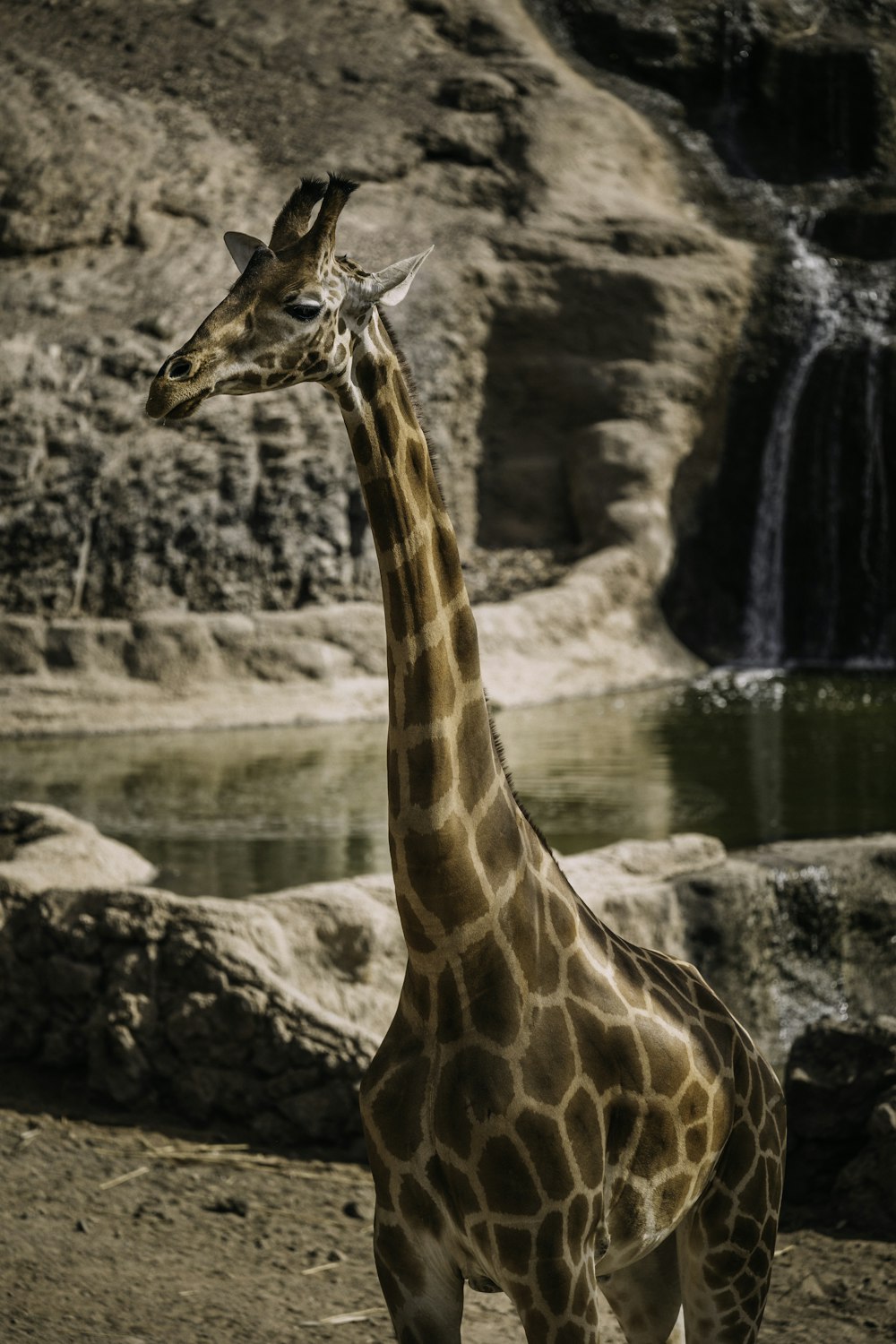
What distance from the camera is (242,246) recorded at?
2.30m

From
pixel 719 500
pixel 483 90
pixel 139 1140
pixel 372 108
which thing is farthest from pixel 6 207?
pixel 139 1140

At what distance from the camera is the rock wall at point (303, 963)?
14.2 feet

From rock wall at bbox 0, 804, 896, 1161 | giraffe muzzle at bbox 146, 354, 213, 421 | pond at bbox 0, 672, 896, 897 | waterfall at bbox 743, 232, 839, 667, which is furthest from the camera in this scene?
waterfall at bbox 743, 232, 839, 667

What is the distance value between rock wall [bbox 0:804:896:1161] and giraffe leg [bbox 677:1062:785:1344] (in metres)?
1.78

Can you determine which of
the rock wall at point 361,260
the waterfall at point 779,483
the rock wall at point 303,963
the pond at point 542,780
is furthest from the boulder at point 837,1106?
the waterfall at point 779,483

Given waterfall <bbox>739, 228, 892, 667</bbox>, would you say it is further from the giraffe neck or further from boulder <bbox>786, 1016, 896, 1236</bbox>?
the giraffe neck

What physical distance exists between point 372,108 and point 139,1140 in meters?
13.0

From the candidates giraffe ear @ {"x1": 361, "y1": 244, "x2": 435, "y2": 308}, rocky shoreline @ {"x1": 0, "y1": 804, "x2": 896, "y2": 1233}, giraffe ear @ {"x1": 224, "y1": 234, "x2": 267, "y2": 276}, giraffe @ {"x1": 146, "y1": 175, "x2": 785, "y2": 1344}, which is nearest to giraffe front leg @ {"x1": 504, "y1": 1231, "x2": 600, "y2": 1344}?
giraffe @ {"x1": 146, "y1": 175, "x2": 785, "y2": 1344}

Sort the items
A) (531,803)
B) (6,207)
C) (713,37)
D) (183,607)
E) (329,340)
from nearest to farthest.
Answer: (329,340), (531,803), (183,607), (6,207), (713,37)

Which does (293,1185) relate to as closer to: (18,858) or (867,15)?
(18,858)

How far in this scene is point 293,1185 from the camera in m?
4.15

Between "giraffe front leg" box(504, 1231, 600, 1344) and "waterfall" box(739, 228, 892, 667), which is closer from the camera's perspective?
"giraffe front leg" box(504, 1231, 600, 1344)

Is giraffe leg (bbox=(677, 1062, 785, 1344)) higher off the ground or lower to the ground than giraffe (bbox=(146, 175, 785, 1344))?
lower

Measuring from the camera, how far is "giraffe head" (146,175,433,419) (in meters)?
2.08
